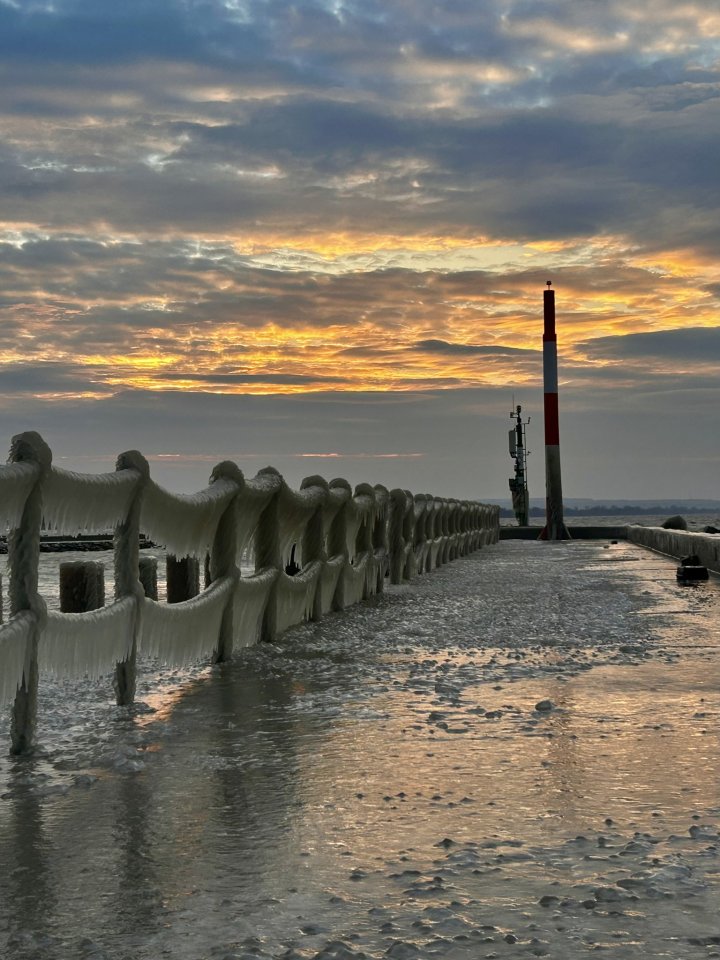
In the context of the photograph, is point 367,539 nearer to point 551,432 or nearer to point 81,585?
point 81,585

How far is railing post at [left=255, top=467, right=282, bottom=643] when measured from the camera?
32.1 ft

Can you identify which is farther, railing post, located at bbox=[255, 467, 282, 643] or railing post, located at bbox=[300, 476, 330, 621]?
railing post, located at bbox=[300, 476, 330, 621]

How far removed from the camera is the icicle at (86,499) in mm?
5621

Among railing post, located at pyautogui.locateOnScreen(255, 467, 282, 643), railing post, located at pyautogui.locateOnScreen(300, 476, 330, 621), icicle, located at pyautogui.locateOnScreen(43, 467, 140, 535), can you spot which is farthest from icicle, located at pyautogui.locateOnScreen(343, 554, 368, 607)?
icicle, located at pyautogui.locateOnScreen(43, 467, 140, 535)

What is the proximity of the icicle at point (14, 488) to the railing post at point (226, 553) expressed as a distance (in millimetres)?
3240

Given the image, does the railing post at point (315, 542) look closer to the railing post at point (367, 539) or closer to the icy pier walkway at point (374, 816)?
the railing post at point (367, 539)

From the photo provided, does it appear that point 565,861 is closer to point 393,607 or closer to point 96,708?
point 96,708

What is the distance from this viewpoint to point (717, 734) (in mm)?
5656

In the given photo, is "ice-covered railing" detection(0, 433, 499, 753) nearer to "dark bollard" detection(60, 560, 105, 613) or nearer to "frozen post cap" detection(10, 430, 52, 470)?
"frozen post cap" detection(10, 430, 52, 470)

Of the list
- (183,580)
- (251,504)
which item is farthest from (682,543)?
(251,504)

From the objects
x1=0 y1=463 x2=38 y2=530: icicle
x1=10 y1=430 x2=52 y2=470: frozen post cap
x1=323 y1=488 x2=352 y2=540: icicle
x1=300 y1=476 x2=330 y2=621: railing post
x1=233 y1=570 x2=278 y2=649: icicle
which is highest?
x1=10 y1=430 x2=52 y2=470: frozen post cap

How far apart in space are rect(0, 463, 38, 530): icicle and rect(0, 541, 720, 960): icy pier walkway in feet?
3.50

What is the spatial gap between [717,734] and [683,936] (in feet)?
9.03

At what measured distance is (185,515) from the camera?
7703 mm
